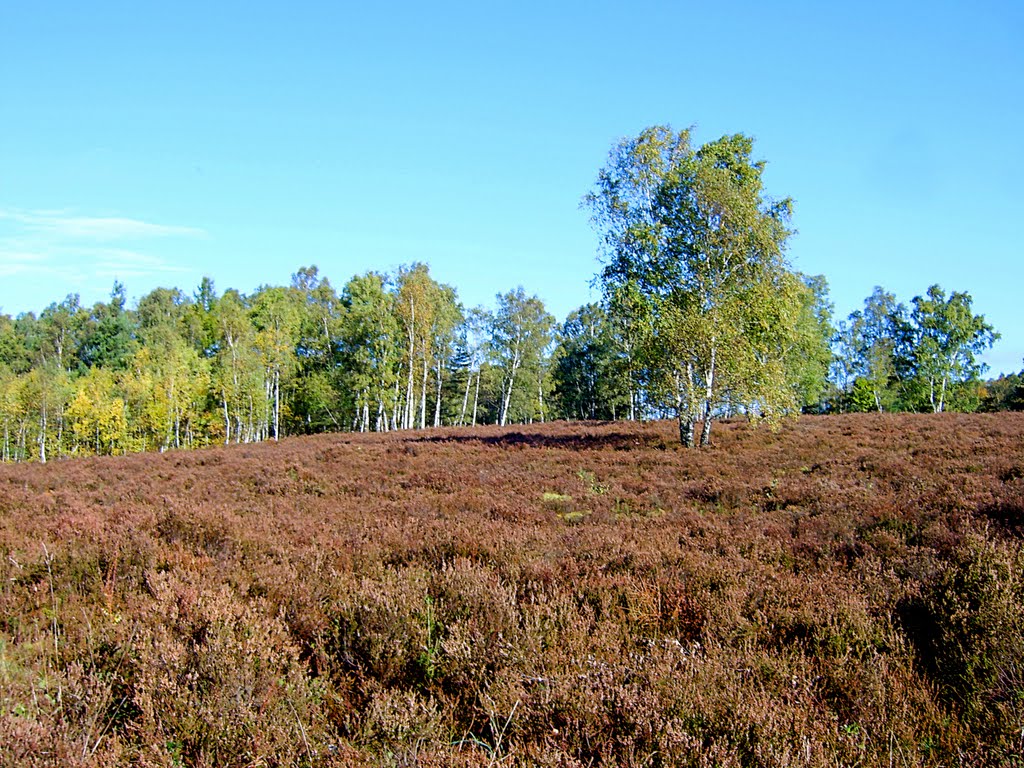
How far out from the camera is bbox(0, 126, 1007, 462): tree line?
66.5 feet

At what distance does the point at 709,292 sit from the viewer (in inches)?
813

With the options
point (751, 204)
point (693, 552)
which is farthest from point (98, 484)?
point (751, 204)

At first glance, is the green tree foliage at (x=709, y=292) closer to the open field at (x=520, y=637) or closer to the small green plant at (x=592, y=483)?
the small green plant at (x=592, y=483)

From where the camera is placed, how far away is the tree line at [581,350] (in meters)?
20.3

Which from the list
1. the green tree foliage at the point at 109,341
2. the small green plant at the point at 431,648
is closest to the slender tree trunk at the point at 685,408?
the small green plant at the point at 431,648

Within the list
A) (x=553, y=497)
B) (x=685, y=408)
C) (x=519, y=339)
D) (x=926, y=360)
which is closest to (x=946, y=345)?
(x=926, y=360)

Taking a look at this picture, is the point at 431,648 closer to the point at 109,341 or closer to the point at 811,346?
the point at 811,346

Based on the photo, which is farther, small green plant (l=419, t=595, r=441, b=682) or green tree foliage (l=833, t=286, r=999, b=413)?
green tree foliage (l=833, t=286, r=999, b=413)

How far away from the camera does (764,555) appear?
663cm

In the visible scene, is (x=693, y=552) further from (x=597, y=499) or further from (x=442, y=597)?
(x=597, y=499)

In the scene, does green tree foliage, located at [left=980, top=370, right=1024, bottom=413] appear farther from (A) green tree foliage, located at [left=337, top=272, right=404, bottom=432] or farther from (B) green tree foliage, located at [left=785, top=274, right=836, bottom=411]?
(A) green tree foliage, located at [left=337, top=272, right=404, bottom=432]

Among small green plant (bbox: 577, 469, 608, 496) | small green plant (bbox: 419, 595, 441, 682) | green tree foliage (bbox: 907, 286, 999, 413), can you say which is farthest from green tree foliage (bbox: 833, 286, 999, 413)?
small green plant (bbox: 419, 595, 441, 682)

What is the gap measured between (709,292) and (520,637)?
59.9ft

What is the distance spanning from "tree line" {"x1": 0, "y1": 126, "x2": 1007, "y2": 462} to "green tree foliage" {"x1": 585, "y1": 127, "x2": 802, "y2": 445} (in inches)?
2.6
